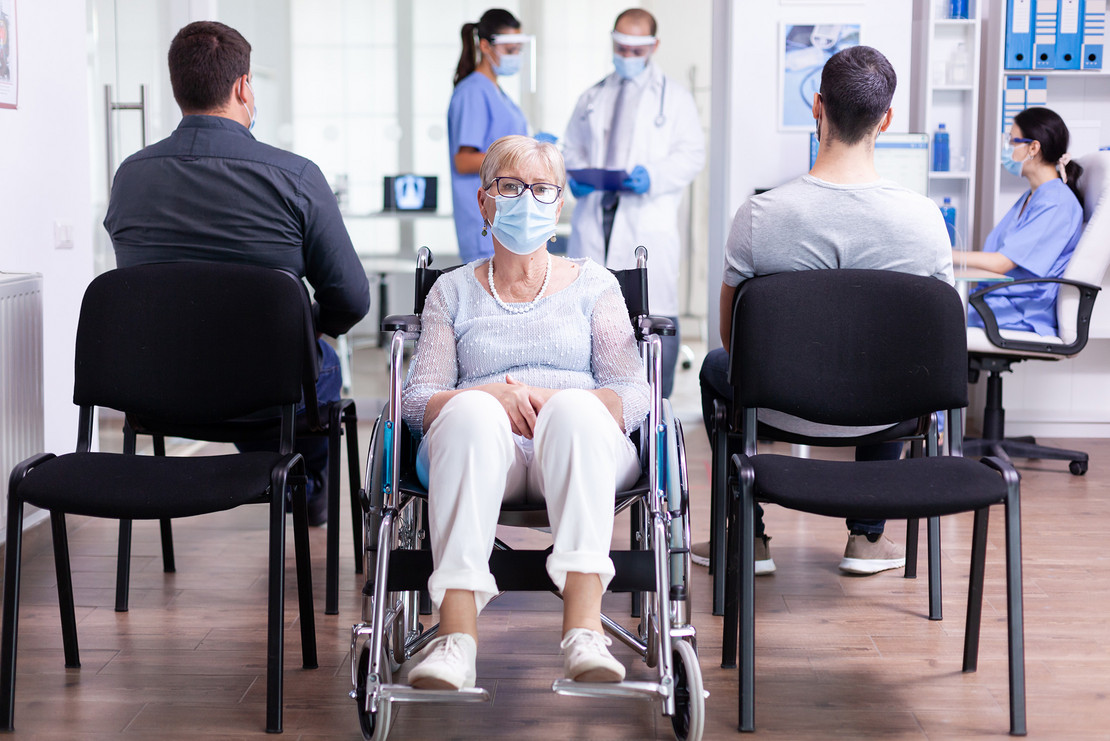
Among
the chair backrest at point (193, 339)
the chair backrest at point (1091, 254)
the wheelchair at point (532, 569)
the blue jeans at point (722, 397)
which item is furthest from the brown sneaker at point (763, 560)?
the chair backrest at point (1091, 254)

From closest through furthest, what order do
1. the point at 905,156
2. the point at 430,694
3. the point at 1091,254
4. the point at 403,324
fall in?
the point at 430,694 → the point at 403,324 → the point at 1091,254 → the point at 905,156

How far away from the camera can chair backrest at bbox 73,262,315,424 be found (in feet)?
7.20

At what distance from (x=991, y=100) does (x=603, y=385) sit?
3126 millimetres

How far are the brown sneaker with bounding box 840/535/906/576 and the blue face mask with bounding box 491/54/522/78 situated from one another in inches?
95.1

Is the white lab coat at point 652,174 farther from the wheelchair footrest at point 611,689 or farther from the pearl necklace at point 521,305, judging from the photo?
the wheelchair footrest at point 611,689

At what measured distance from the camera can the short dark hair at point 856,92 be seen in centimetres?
225

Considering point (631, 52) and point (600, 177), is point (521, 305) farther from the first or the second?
point (631, 52)

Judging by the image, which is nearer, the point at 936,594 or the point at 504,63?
the point at 936,594

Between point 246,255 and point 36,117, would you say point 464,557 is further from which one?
point 36,117

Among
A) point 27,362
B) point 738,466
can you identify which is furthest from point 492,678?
point 27,362

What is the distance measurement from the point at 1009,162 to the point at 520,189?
9.68 ft

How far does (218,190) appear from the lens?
2441 mm

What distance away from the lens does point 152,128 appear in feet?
14.0

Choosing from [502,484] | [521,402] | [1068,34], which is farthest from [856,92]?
[1068,34]
